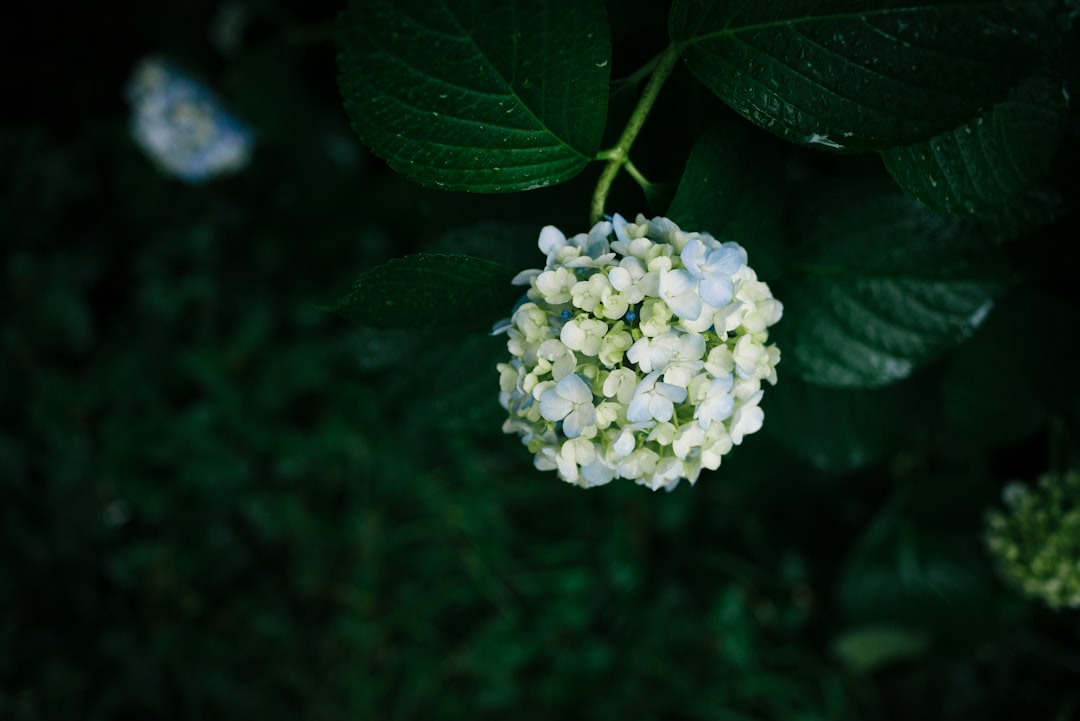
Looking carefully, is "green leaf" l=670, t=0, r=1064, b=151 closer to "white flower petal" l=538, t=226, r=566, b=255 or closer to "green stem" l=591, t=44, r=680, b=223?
"green stem" l=591, t=44, r=680, b=223

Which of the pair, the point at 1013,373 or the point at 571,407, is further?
the point at 1013,373

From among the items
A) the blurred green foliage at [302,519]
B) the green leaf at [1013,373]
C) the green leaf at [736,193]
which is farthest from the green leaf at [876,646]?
the green leaf at [736,193]

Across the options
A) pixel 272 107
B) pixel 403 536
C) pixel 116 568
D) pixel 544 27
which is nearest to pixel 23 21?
pixel 272 107

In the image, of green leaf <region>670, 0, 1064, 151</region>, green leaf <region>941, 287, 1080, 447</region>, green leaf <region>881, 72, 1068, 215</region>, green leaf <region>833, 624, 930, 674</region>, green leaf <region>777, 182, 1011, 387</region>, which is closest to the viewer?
green leaf <region>670, 0, 1064, 151</region>

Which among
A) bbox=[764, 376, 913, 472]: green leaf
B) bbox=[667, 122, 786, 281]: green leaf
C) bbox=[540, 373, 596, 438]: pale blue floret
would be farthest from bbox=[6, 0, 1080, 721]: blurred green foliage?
bbox=[540, 373, 596, 438]: pale blue floret

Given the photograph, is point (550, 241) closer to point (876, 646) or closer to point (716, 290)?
point (716, 290)

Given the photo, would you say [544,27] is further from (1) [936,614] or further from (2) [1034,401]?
(1) [936,614]

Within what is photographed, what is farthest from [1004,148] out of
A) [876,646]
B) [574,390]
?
[876,646]
